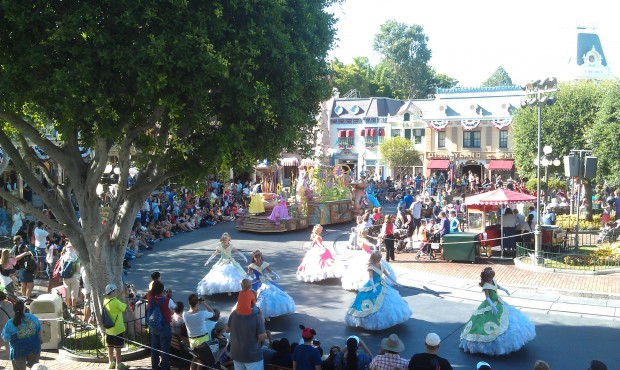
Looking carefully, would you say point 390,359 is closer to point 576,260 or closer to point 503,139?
point 576,260

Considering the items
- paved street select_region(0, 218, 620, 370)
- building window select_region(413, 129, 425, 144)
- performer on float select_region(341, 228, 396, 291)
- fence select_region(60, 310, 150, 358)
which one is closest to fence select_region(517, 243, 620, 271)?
paved street select_region(0, 218, 620, 370)

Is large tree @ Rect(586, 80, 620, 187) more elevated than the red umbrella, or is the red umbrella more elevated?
large tree @ Rect(586, 80, 620, 187)

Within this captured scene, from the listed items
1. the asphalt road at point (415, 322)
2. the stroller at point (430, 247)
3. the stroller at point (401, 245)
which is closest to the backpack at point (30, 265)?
the asphalt road at point (415, 322)

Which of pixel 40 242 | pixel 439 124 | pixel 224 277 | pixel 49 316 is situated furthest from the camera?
pixel 439 124

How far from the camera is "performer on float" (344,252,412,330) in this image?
37.3 ft

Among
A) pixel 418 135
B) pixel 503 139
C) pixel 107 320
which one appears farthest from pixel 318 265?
pixel 418 135

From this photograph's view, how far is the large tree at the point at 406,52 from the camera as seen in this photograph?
67.6 meters

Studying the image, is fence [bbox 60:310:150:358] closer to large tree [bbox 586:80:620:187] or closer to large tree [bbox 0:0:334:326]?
large tree [bbox 0:0:334:326]

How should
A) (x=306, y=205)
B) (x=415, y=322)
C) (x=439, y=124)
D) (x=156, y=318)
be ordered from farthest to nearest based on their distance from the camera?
(x=439, y=124)
(x=306, y=205)
(x=415, y=322)
(x=156, y=318)

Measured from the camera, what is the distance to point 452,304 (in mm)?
13594

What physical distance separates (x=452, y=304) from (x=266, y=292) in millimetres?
4487

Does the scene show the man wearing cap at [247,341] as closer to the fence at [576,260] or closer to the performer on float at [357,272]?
the performer on float at [357,272]

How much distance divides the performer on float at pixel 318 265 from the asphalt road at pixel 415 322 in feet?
0.72

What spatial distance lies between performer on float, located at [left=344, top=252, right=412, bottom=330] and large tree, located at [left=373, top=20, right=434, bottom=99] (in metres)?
59.4
